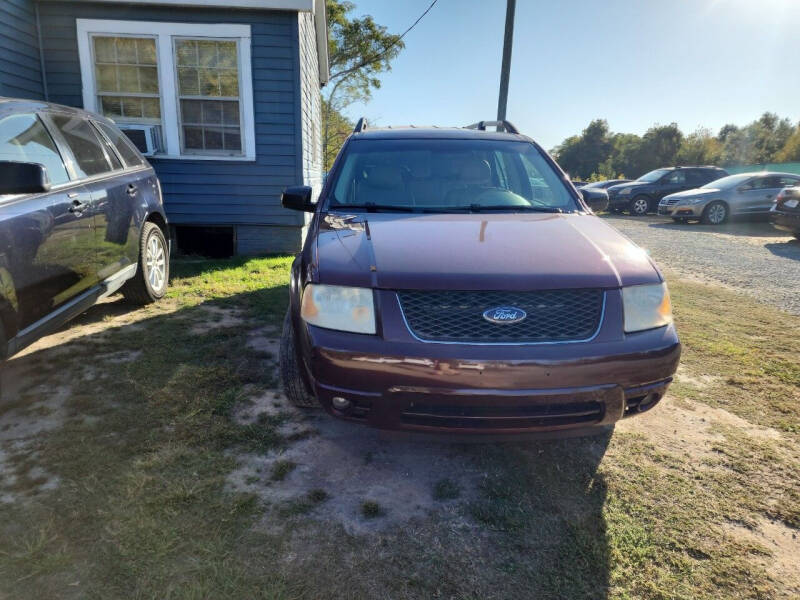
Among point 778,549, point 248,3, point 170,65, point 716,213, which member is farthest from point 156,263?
point 716,213

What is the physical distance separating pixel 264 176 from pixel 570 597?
21.7 feet

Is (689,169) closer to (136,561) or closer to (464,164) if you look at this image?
(464,164)

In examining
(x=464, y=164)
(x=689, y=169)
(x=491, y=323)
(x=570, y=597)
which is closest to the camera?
(x=570, y=597)

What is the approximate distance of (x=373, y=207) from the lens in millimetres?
2926

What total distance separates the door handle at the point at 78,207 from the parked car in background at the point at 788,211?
37.5ft

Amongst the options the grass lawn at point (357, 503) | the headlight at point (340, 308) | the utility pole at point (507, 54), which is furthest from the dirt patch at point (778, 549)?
the utility pole at point (507, 54)

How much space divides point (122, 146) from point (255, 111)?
9.24 feet

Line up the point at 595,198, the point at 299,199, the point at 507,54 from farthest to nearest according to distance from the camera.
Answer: the point at 507,54 < the point at 595,198 < the point at 299,199

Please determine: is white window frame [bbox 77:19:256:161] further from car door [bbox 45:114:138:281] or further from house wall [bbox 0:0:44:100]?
car door [bbox 45:114:138:281]

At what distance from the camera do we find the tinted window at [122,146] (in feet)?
14.1

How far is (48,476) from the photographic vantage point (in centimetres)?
221

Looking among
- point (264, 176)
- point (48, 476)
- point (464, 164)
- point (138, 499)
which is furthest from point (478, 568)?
point (264, 176)

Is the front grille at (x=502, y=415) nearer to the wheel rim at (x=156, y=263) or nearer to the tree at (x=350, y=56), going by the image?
the wheel rim at (x=156, y=263)

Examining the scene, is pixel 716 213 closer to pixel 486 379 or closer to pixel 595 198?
pixel 595 198
